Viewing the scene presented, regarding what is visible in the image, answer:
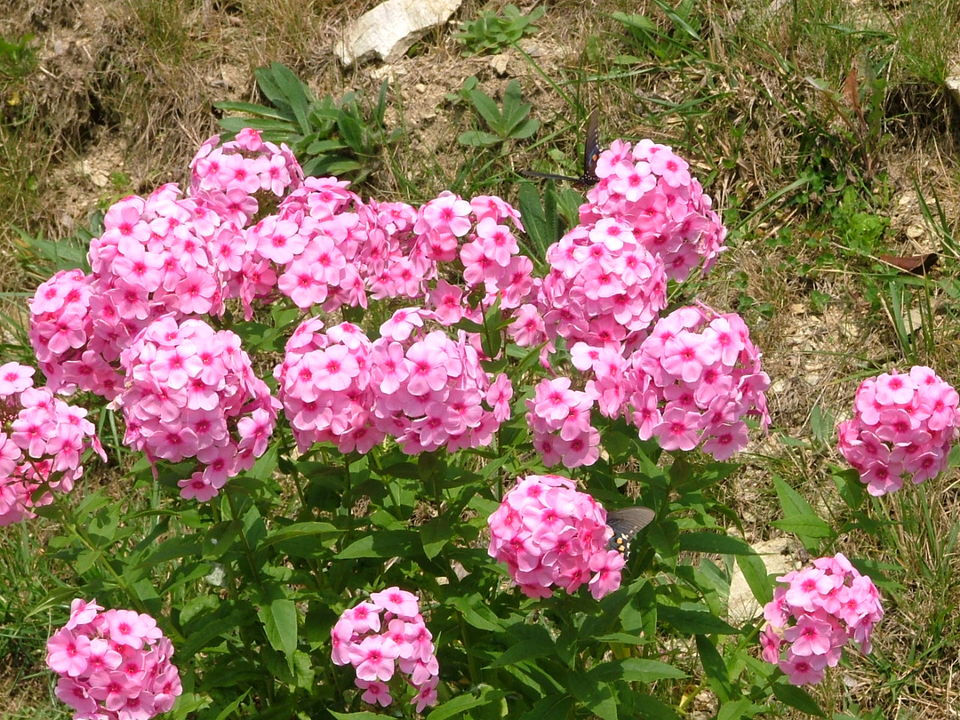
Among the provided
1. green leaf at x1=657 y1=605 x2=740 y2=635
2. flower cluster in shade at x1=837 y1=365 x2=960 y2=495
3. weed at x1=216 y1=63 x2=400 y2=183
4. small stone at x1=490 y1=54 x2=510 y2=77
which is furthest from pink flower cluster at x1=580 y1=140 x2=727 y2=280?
small stone at x1=490 y1=54 x2=510 y2=77

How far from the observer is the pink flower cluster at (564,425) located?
11.6 feet

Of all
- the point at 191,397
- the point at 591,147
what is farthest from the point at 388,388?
the point at 591,147

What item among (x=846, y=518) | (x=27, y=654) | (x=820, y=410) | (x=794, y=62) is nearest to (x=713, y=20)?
(x=794, y=62)

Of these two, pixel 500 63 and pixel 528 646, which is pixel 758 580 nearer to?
pixel 528 646

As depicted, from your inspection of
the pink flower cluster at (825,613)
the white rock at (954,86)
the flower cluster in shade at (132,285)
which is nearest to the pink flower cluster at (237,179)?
the flower cluster in shade at (132,285)

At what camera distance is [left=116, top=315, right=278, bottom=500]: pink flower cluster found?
10.8 feet

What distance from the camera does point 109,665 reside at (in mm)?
3467

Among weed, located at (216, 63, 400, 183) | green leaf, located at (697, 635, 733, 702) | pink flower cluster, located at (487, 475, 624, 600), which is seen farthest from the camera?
weed, located at (216, 63, 400, 183)

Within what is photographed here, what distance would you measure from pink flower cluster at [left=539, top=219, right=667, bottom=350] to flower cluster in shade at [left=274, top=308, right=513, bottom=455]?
385 mm

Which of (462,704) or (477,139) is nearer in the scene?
(462,704)

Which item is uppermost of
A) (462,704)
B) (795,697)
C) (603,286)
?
(603,286)

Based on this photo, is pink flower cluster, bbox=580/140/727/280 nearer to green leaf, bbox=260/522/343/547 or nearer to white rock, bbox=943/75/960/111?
green leaf, bbox=260/522/343/547

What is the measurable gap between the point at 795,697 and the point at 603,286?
1.52 meters

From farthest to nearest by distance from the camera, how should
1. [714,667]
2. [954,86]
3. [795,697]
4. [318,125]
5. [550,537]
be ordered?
[318,125]
[954,86]
[714,667]
[795,697]
[550,537]
